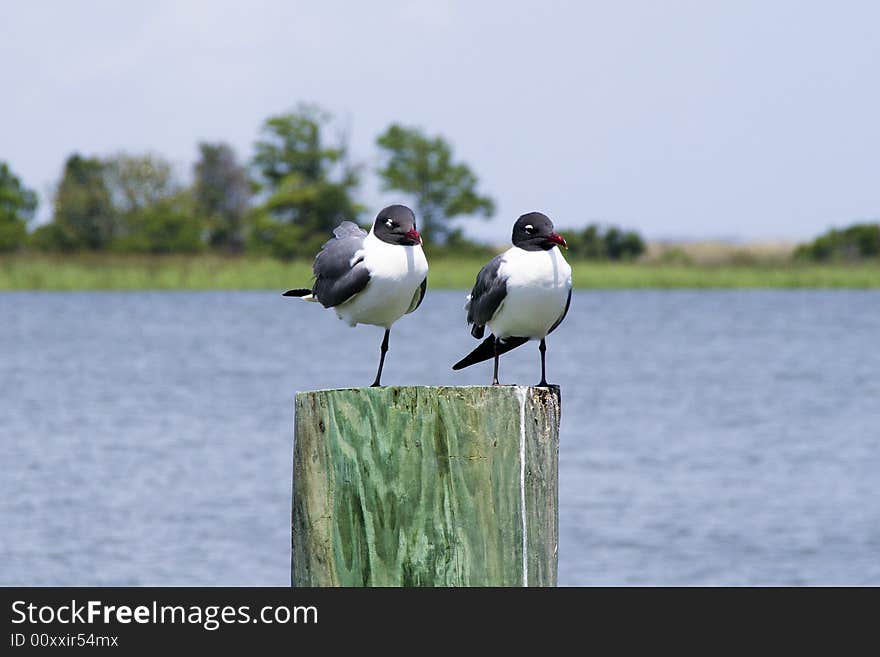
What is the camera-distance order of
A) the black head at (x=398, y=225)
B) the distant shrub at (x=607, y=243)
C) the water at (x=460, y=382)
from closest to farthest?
the black head at (x=398, y=225) < the water at (x=460, y=382) < the distant shrub at (x=607, y=243)

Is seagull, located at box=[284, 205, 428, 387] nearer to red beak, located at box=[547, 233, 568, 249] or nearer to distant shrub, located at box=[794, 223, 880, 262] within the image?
red beak, located at box=[547, 233, 568, 249]

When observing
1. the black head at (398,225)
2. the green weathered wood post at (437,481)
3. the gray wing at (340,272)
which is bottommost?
the green weathered wood post at (437,481)

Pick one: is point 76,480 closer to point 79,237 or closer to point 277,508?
point 277,508

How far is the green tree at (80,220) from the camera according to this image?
268ft

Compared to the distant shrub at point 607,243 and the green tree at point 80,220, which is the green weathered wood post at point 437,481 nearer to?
the distant shrub at point 607,243

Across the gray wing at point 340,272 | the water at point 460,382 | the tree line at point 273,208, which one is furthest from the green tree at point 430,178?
the gray wing at point 340,272

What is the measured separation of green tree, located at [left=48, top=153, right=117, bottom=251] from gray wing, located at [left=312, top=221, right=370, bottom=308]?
78399mm

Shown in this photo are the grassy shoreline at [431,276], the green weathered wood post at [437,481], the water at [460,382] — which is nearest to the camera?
the green weathered wood post at [437,481]

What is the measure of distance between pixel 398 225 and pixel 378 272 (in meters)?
0.19

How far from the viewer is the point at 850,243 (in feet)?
252

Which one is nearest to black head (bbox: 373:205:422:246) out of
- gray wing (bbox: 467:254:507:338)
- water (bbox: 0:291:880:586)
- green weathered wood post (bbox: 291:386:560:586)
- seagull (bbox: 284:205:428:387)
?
seagull (bbox: 284:205:428:387)

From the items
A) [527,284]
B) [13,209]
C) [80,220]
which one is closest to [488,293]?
[527,284]

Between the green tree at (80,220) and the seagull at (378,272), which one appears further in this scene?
the green tree at (80,220)
